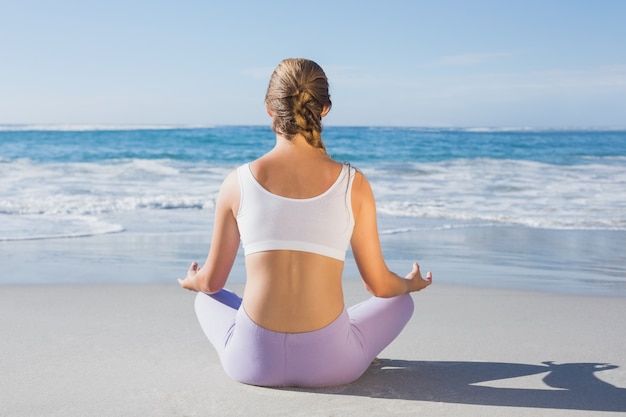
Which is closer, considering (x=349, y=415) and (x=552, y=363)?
(x=349, y=415)

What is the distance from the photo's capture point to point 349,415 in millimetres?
2852

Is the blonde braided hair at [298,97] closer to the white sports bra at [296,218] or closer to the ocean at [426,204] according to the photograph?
the white sports bra at [296,218]

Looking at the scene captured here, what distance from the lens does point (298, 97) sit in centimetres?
281

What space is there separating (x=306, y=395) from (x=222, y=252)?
2.14 ft

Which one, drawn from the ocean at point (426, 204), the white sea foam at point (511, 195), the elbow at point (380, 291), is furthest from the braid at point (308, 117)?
the white sea foam at point (511, 195)

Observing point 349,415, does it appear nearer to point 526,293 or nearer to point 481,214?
point 526,293

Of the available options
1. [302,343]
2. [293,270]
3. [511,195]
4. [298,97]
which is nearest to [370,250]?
[293,270]

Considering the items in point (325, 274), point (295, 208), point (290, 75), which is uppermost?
point (290, 75)

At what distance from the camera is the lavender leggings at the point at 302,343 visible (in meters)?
3.00

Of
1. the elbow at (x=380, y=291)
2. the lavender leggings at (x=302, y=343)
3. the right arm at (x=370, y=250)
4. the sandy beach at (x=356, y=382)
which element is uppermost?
the right arm at (x=370, y=250)

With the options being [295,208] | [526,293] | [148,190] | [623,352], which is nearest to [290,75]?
[295,208]

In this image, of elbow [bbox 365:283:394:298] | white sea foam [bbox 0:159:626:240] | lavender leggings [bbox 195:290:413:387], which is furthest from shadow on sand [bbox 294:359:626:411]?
white sea foam [bbox 0:159:626:240]

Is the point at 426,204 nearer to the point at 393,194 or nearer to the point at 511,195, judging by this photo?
the point at 393,194

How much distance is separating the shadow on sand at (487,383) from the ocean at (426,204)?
7.17 ft
